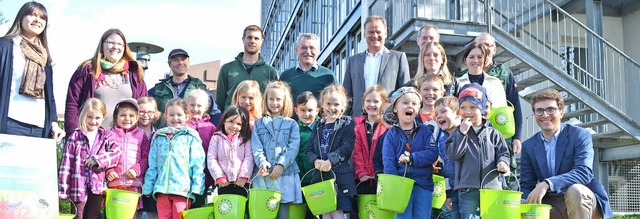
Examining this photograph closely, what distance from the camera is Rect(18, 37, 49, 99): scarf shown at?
18.0ft

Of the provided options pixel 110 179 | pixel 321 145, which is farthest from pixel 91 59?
pixel 321 145

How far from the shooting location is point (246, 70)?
7168 millimetres

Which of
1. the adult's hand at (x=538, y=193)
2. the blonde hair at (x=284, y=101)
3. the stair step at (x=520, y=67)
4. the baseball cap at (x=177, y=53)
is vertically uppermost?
the stair step at (x=520, y=67)

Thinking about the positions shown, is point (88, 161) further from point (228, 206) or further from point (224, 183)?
point (228, 206)

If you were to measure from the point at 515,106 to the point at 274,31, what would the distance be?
35518 millimetres

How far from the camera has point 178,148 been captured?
230 inches

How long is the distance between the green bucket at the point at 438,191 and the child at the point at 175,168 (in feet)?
6.46

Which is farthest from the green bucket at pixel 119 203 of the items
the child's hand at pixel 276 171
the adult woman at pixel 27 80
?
the child's hand at pixel 276 171

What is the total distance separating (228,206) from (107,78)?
184cm

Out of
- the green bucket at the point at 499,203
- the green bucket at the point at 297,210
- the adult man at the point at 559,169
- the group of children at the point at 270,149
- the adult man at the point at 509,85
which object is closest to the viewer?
the green bucket at the point at 499,203

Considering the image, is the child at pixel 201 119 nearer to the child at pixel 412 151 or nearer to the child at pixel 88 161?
the child at pixel 88 161

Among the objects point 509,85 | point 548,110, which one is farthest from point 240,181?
point 509,85

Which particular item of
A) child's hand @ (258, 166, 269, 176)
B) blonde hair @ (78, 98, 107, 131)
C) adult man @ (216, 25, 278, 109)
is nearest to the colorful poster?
blonde hair @ (78, 98, 107, 131)

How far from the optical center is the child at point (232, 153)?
5.80 meters
